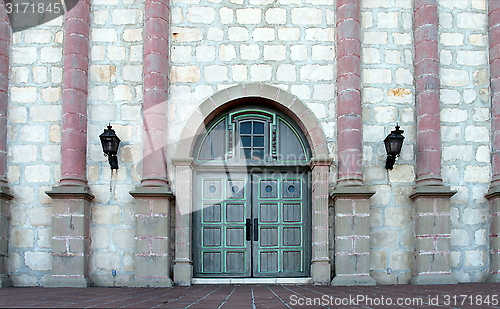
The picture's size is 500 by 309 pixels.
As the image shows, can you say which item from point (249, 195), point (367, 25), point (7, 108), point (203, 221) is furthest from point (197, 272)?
point (367, 25)

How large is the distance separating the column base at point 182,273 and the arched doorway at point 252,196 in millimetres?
406

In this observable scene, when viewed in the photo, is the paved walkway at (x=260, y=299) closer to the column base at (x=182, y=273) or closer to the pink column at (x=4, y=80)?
the column base at (x=182, y=273)

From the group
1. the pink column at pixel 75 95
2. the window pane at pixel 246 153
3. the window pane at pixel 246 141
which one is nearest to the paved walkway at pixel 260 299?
the pink column at pixel 75 95

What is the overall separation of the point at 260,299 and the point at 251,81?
13.9ft

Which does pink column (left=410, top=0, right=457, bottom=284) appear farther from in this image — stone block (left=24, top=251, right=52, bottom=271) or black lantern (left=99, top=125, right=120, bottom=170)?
stone block (left=24, top=251, right=52, bottom=271)

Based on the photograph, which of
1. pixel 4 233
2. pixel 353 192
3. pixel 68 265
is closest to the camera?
pixel 68 265

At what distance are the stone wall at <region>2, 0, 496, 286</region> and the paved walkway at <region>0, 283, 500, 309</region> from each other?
1.72 meters

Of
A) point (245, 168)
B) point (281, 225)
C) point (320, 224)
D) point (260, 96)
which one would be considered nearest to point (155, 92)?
point (260, 96)

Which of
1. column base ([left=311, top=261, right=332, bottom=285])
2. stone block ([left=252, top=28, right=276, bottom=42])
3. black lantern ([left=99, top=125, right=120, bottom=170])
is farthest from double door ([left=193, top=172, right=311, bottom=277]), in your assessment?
stone block ([left=252, top=28, right=276, bottom=42])

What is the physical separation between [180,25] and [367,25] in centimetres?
299

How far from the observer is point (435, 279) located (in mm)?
9297

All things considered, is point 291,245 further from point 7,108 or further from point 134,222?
point 7,108

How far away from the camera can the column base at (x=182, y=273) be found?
9.50 metres

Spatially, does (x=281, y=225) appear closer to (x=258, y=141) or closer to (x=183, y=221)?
(x=258, y=141)
